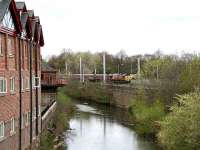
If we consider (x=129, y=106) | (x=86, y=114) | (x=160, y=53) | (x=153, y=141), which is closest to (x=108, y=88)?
(x=129, y=106)

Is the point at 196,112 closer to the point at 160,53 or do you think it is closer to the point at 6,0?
the point at 6,0

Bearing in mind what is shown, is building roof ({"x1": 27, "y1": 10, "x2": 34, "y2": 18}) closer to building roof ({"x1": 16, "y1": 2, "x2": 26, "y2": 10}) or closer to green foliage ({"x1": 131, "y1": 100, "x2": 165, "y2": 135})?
building roof ({"x1": 16, "y1": 2, "x2": 26, "y2": 10})

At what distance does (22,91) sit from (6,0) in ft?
23.9

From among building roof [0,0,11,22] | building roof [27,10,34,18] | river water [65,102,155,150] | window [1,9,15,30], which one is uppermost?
building roof [27,10,34,18]

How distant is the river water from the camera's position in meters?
44.6

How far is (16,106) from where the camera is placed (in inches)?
1131

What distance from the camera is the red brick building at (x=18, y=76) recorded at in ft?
84.6

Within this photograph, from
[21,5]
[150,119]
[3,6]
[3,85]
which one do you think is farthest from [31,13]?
[150,119]

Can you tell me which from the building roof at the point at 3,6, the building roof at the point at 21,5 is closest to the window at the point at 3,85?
the building roof at the point at 3,6

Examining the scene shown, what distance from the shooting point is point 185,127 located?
32125mm

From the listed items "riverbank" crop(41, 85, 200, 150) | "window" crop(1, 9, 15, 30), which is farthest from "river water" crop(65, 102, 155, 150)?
"window" crop(1, 9, 15, 30)

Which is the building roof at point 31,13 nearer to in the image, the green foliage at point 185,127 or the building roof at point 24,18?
the building roof at point 24,18

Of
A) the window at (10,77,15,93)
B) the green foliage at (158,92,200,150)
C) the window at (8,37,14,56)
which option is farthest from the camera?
the green foliage at (158,92,200,150)

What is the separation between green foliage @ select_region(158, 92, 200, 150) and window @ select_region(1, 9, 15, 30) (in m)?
12.7
